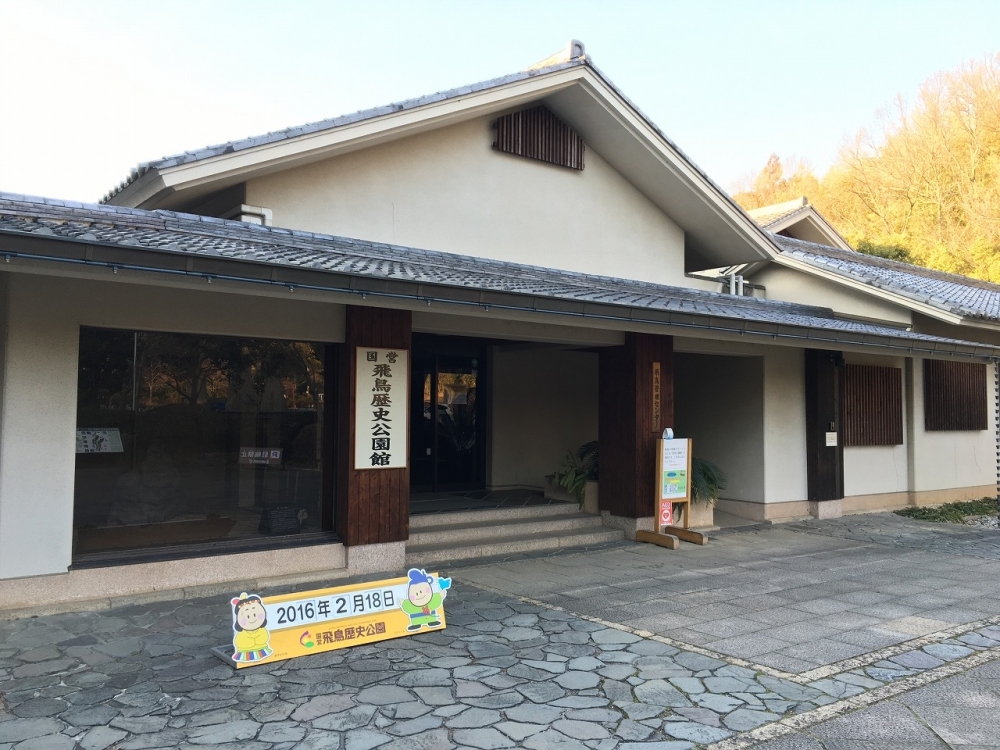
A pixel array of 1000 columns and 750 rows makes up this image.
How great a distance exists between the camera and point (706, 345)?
38.0 feet

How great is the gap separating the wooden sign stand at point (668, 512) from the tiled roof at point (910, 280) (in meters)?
5.64

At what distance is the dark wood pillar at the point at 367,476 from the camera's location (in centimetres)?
801

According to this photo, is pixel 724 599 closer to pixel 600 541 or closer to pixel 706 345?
pixel 600 541

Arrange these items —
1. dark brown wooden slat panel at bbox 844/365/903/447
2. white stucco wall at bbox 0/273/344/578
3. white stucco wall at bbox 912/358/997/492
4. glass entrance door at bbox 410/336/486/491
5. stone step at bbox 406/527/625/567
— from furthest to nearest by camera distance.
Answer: white stucco wall at bbox 912/358/997/492
dark brown wooden slat panel at bbox 844/365/903/447
glass entrance door at bbox 410/336/486/491
stone step at bbox 406/527/625/567
white stucco wall at bbox 0/273/344/578

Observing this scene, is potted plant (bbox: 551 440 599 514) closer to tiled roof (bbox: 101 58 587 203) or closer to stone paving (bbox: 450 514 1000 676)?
stone paving (bbox: 450 514 1000 676)

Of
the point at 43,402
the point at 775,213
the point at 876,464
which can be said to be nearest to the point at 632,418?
the point at 876,464

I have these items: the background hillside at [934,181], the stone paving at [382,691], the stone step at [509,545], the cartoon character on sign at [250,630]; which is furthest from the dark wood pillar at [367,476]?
the background hillside at [934,181]

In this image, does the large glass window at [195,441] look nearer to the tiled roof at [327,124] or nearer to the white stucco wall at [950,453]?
the tiled roof at [327,124]

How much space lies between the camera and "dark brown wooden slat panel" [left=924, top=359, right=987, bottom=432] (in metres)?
14.7

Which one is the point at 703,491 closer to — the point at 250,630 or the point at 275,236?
the point at 275,236

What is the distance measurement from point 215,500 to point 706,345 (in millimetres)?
7188

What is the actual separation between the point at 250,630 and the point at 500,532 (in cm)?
488

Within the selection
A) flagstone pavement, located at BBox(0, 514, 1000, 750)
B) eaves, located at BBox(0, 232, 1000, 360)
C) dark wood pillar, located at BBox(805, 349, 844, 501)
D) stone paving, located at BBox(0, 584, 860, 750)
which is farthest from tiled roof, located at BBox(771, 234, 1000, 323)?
stone paving, located at BBox(0, 584, 860, 750)

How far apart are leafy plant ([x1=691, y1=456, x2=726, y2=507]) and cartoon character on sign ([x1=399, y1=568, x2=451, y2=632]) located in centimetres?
588
